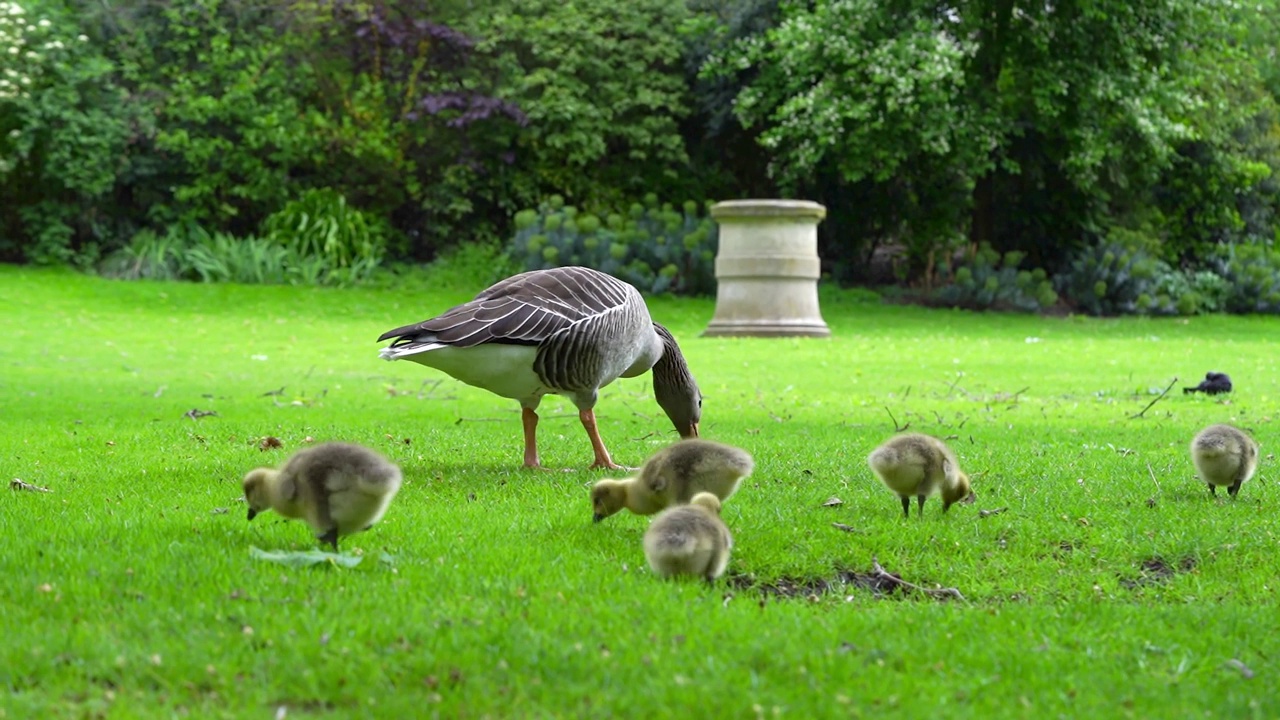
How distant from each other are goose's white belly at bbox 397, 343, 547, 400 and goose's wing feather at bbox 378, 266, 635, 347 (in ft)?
0.20

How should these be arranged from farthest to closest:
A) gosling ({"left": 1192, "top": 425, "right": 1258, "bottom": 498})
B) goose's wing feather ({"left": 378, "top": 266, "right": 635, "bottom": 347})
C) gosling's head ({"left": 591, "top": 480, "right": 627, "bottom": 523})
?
goose's wing feather ({"left": 378, "top": 266, "right": 635, "bottom": 347}) < gosling ({"left": 1192, "top": 425, "right": 1258, "bottom": 498}) < gosling's head ({"left": 591, "top": 480, "right": 627, "bottom": 523})

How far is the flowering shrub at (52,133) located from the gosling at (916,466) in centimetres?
2376

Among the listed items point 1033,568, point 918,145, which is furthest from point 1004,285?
point 1033,568

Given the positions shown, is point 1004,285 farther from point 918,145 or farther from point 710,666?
point 710,666

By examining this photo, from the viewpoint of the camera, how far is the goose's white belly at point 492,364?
6736 mm

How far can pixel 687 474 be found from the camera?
5.20m

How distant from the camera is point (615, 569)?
15.9 ft

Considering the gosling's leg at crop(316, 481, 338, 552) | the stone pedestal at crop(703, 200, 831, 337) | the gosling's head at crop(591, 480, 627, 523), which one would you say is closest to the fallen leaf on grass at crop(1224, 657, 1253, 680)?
the gosling's head at crop(591, 480, 627, 523)

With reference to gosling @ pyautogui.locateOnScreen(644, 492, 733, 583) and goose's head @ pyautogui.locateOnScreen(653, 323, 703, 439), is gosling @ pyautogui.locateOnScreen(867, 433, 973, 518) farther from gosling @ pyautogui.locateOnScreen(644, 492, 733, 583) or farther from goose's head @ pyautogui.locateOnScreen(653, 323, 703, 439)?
goose's head @ pyautogui.locateOnScreen(653, 323, 703, 439)

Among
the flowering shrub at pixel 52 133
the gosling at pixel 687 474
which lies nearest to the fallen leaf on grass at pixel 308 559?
the gosling at pixel 687 474

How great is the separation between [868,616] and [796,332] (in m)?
16.8

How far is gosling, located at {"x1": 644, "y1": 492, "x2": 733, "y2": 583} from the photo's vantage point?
14.8 feet

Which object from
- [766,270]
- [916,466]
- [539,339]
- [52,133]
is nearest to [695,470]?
[916,466]

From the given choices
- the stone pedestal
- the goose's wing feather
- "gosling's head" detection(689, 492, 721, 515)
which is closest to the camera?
"gosling's head" detection(689, 492, 721, 515)
